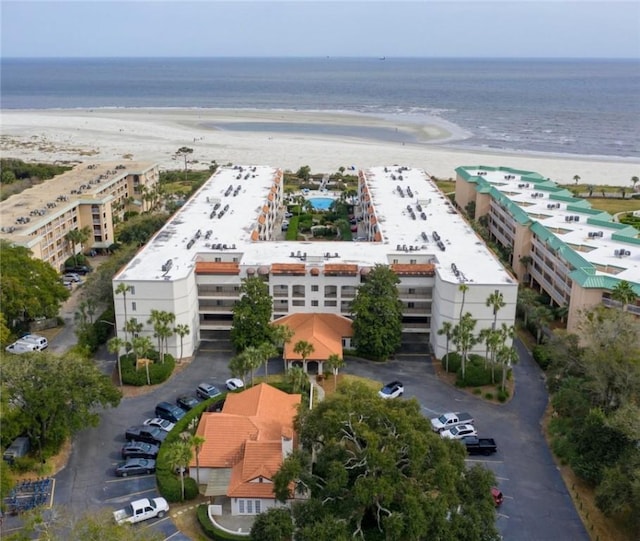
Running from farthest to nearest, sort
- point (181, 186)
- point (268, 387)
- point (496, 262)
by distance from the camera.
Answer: point (181, 186), point (496, 262), point (268, 387)

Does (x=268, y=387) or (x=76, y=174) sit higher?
(x=76, y=174)

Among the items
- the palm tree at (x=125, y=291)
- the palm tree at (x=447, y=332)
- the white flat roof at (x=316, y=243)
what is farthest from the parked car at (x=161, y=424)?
the palm tree at (x=447, y=332)

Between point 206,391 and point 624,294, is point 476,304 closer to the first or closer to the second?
point 624,294

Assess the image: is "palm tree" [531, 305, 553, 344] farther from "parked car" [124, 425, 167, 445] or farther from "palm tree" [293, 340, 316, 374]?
"parked car" [124, 425, 167, 445]

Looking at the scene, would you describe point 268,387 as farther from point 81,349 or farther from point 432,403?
point 81,349

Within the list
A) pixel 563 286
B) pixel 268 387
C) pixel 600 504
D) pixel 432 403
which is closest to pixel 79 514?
pixel 268 387

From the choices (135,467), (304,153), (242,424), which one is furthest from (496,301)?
(304,153)

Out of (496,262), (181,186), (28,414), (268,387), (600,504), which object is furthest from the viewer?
(181,186)

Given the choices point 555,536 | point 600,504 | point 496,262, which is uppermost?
point 496,262

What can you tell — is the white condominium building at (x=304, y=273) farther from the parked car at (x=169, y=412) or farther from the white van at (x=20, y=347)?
the white van at (x=20, y=347)
